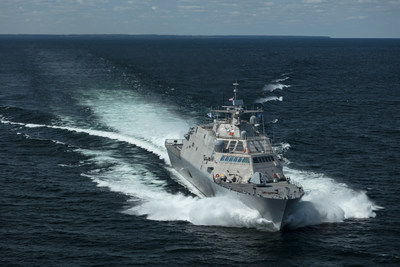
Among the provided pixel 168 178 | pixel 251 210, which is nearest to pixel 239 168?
pixel 251 210

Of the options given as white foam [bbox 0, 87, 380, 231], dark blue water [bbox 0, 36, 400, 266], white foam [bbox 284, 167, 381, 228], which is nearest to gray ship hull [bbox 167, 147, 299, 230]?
white foam [bbox 0, 87, 380, 231]

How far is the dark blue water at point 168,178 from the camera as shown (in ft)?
121

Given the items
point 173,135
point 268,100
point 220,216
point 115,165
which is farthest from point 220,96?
point 220,216

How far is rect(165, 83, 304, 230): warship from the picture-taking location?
3956 cm

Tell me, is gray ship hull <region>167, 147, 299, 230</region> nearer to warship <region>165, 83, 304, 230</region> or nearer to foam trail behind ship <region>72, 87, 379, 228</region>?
warship <region>165, 83, 304, 230</region>

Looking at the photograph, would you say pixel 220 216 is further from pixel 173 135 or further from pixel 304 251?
pixel 173 135

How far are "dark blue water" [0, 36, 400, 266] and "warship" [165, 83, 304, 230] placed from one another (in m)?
1.48

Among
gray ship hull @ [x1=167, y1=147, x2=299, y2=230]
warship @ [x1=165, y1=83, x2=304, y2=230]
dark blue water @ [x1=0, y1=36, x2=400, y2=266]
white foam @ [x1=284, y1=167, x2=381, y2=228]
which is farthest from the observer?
white foam @ [x1=284, y1=167, x2=381, y2=228]

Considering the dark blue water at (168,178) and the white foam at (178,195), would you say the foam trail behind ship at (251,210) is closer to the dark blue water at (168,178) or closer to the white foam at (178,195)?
the white foam at (178,195)

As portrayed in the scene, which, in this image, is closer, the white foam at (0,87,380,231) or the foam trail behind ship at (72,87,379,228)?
the foam trail behind ship at (72,87,379,228)

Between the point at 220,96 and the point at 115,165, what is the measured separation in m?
38.5

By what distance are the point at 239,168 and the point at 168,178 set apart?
456 inches

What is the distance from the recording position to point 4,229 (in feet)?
131

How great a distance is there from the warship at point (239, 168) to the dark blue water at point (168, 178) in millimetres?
1478
